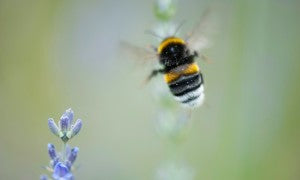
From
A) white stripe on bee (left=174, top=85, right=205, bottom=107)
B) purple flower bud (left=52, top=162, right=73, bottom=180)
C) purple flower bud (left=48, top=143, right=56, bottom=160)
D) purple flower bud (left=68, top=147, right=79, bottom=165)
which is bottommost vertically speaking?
purple flower bud (left=52, top=162, right=73, bottom=180)

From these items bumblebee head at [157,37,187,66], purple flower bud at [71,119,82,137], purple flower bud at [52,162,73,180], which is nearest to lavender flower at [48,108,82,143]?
purple flower bud at [71,119,82,137]

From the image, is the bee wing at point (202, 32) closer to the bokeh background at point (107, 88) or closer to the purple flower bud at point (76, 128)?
the purple flower bud at point (76, 128)

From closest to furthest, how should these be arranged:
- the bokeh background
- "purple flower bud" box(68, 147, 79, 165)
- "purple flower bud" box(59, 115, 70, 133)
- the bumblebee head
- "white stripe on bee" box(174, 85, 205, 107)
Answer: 1. "purple flower bud" box(68, 147, 79, 165)
2. "purple flower bud" box(59, 115, 70, 133)
3. "white stripe on bee" box(174, 85, 205, 107)
4. the bumblebee head
5. the bokeh background

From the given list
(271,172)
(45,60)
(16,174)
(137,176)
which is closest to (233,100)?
(271,172)

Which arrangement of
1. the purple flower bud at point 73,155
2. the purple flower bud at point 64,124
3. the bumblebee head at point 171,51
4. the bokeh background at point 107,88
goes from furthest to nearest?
the bokeh background at point 107,88, the bumblebee head at point 171,51, the purple flower bud at point 64,124, the purple flower bud at point 73,155

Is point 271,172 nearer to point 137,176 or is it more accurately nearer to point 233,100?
point 233,100

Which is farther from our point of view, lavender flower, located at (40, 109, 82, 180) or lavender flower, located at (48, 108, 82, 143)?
lavender flower, located at (48, 108, 82, 143)

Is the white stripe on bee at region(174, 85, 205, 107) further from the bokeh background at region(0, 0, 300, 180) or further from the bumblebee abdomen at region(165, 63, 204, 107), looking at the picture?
the bokeh background at region(0, 0, 300, 180)

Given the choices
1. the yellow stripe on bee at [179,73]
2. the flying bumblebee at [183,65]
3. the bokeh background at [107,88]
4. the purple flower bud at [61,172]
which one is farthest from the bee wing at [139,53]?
the bokeh background at [107,88]

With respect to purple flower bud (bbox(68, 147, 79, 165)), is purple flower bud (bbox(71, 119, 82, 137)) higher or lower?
higher
